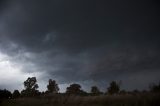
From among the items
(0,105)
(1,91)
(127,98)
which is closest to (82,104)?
(127,98)

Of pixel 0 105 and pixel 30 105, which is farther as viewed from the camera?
pixel 0 105

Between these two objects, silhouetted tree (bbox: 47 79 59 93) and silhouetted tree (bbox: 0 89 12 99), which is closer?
silhouetted tree (bbox: 0 89 12 99)

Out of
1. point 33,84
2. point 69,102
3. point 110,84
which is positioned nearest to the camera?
point 69,102

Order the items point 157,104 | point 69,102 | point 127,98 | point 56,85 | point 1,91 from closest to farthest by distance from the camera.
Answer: point 157,104
point 127,98
point 69,102
point 1,91
point 56,85

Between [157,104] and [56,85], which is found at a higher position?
[56,85]

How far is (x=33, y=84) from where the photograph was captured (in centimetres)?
9419

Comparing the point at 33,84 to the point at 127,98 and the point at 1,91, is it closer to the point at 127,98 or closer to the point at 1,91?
the point at 1,91

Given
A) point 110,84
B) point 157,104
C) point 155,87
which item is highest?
point 110,84

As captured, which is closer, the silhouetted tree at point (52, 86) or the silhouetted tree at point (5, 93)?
the silhouetted tree at point (5, 93)

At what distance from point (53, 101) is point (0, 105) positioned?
10.6 meters

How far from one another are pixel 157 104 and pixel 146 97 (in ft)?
5.20

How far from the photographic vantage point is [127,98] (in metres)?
23.3

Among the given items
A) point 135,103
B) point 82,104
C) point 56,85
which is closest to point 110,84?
point 56,85

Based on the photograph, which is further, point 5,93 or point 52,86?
point 52,86
